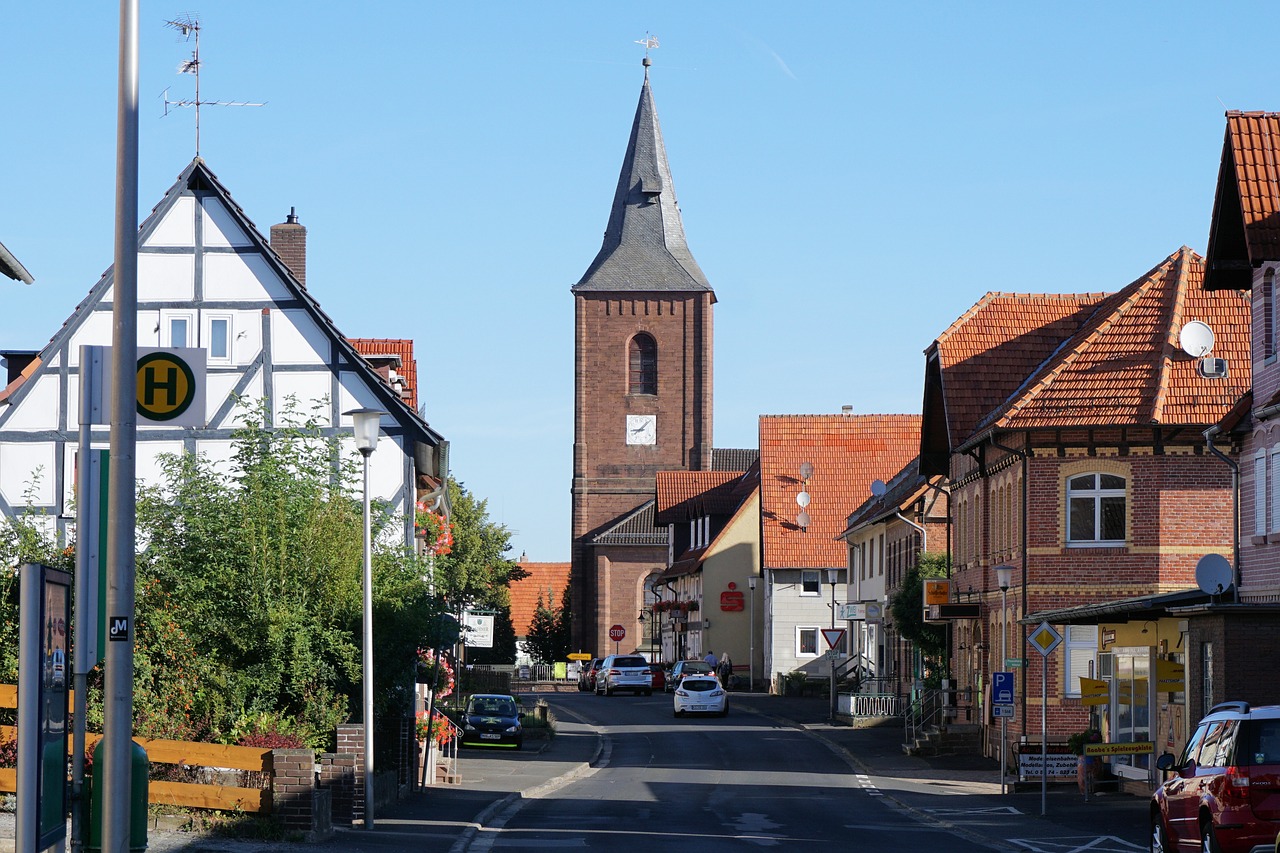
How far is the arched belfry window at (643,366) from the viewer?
98.1 m

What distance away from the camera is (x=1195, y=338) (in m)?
31.6

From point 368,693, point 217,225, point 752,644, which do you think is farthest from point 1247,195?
point 752,644

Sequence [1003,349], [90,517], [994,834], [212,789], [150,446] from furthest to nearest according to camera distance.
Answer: [1003,349], [150,446], [994,834], [212,789], [90,517]

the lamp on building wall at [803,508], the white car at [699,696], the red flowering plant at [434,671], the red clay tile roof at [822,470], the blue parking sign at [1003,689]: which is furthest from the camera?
the lamp on building wall at [803,508]

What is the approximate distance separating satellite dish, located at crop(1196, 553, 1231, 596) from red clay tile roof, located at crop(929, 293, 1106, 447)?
14.5 metres

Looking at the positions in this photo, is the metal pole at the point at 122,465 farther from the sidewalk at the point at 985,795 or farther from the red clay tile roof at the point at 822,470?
the red clay tile roof at the point at 822,470

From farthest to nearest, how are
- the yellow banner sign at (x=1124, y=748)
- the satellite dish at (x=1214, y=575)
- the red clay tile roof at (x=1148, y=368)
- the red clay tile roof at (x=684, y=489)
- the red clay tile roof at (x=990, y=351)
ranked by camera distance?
the red clay tile roof at (x=684, y=489) < the red clay tile roof at (x=990, y=351) < the red clay tile roof at (x=1148, y=368) < the yellow banner sign at (x=1124, y=748) < the satellite dish at (x=1214, y=575)

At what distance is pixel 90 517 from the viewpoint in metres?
10.3

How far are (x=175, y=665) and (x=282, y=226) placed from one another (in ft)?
68.1

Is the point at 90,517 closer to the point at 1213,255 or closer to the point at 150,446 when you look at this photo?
the point at 1213,255

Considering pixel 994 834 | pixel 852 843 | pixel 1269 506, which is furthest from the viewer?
pixel 1269 506

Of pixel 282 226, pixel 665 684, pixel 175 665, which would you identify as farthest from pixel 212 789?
pixel 665 684

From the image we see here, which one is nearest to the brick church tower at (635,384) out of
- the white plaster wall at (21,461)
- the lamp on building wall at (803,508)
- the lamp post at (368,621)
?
the lamp on building wall at (803,508)

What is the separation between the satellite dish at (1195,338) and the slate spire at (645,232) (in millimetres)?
65963
